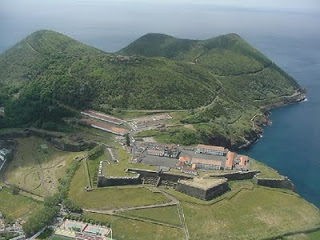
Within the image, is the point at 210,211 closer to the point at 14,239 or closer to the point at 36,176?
the point at 14,239

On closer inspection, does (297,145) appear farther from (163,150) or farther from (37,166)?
(37,166)

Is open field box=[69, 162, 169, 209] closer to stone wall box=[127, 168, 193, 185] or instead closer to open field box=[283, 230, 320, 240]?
stone wall box=[127, 168, 193, 185]

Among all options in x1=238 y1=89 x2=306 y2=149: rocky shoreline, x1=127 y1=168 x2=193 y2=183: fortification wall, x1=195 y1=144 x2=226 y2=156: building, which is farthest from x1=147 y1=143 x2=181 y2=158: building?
x1=238 y1=89 x2=306 y2=149: rocky shoreline

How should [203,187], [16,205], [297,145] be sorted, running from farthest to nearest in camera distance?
[297,145] < [16,205] < [203,187]

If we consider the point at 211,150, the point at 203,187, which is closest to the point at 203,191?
the point at 203,187

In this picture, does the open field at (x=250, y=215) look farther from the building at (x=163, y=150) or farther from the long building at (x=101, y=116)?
the long building at (x=101, y=116)

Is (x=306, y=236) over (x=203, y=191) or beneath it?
beneath

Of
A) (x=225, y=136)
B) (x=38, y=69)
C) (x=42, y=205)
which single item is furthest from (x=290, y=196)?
(x=38, y=69)
